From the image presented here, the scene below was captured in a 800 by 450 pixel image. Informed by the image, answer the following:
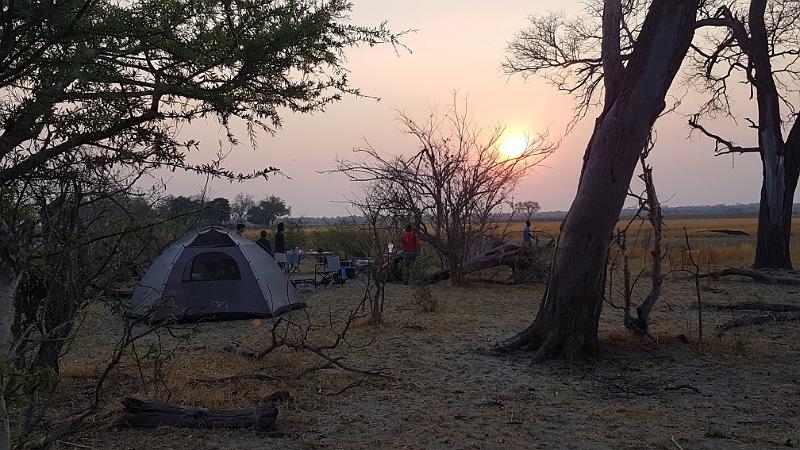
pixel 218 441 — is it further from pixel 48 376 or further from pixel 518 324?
pixel 518 324

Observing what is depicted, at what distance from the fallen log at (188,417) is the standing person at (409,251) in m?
11.1

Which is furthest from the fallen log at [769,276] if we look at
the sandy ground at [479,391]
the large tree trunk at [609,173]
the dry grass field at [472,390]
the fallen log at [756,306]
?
the large tree trunk at [609,173]

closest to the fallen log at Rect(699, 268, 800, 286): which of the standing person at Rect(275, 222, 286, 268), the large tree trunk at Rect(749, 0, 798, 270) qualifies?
the large tree trunk at Rect(749, 0, 798, 270)

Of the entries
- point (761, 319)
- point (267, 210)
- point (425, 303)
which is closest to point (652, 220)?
point (761, 319)

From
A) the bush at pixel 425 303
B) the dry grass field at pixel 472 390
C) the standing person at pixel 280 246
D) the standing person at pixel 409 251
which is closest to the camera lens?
the dry grass field at pixel 472 390

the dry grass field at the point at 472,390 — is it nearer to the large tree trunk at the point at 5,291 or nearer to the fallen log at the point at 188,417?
the fallen log at the point at 188,417

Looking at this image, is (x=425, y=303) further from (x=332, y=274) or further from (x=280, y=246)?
(x=280, y=246)

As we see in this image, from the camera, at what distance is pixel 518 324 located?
1031cm

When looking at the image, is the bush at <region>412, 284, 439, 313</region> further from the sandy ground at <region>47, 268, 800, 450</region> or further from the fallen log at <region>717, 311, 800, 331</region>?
the fallen log at <region>717, 311, 800, 331</region>

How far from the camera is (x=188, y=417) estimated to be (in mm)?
5031

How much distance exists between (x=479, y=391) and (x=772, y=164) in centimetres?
1463

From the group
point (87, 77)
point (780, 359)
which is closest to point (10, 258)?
point (87, 77)

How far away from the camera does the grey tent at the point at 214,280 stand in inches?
438

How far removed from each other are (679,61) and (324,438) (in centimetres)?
569
